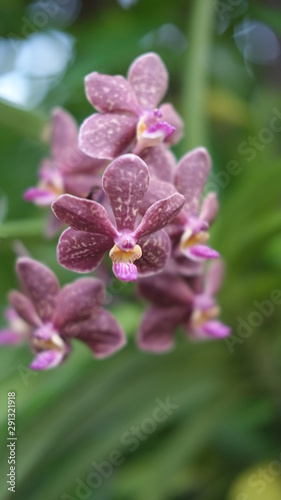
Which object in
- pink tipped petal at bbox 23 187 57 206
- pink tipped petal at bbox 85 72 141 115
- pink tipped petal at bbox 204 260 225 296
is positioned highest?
pink tipped petal at bbox 85 72 141 115

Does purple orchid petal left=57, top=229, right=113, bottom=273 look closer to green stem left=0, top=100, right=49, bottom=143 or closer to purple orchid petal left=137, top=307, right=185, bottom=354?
purple orchid petal left=137, top=307, right=185, bottom=354

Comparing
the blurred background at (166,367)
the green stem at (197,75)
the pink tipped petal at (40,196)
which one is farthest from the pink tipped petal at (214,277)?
the green stem at (197,75)

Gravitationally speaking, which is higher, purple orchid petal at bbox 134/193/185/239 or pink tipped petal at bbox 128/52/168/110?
pink tipped petal at bbox 128/52/168/110

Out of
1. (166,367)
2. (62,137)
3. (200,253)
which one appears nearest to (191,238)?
(200,253)

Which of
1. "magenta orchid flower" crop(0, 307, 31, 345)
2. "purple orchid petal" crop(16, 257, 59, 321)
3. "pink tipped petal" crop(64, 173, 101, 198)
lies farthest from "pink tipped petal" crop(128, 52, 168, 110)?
"magenta orchid flower" crop(0, 307, 31, 345)

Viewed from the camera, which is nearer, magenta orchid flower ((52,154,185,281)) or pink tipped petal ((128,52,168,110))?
magenta orchid flower ((52,154,185,281))

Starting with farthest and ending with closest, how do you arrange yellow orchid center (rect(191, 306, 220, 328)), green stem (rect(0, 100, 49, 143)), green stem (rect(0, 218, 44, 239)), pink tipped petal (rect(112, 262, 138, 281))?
green stem (rect(0, 100, 49, 143)) < green stem (rect(0, 218, 44, 239)) < yellow orchid center (rect(191, 306, 220, 328)) < pink tipped petal (rect(112, 262, 138, 281))

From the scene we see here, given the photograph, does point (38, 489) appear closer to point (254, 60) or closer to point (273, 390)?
point (273, 390)

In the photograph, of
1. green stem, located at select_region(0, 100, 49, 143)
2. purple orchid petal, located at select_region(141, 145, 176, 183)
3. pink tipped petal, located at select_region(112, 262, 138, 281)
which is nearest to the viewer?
pink tipped petal, located at select_region(112, 262, 138, 281)
